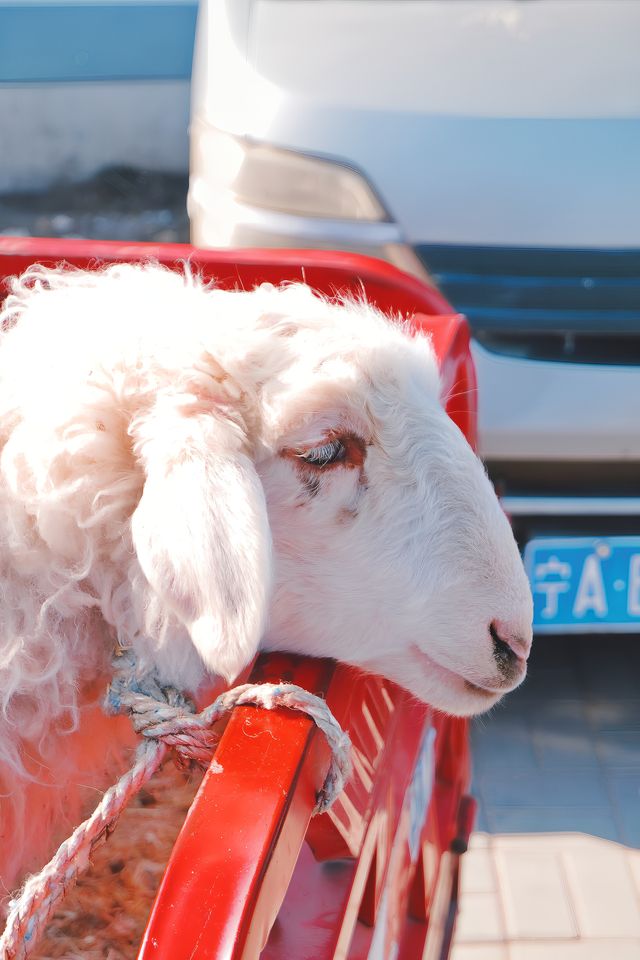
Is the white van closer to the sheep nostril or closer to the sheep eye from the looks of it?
the sheep nostril

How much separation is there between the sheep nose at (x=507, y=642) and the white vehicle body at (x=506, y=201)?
1.31 metres

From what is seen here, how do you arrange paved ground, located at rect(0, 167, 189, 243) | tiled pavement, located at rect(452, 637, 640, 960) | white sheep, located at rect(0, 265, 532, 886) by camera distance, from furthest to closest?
paved ground, located at rect(0, 167, 189, 243) < tiled pavement, located at rect(452, 637, 640, 960) < white sheep, located at rect(0, 265, 532, 886)

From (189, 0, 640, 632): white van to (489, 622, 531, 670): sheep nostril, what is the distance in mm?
1189

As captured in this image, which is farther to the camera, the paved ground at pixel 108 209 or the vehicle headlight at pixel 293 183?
the paved ground at pixel 108 209

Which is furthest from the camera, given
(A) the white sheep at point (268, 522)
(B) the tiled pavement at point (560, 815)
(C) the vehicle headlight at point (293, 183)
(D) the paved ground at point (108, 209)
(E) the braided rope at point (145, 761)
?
(D) the paved ground at point (108, 209)

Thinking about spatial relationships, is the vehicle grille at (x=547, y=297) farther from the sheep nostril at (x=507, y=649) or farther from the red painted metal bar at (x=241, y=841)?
the red painted metal bar at (x=241, y=841)

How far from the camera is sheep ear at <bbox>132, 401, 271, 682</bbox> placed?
134 centimetres

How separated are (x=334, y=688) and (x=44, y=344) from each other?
749 millimetres

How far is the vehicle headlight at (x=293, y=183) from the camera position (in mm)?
3041

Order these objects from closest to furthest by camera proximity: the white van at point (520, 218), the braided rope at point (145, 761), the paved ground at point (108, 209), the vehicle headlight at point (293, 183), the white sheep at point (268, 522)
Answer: the braided rope at point (145, 761), the white sheep at point (268, 522), the white van at point (520, 218), the vehicle headlight at point (293, 183), the paved ground at point (108, 209)

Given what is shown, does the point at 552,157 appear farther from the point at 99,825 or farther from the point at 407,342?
the point at 99,825

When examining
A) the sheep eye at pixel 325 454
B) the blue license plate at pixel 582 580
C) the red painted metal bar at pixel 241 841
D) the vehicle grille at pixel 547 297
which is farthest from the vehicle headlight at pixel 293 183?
the red painted metal bar at pixel 241 841

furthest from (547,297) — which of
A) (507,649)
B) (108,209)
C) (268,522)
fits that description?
(108,209)

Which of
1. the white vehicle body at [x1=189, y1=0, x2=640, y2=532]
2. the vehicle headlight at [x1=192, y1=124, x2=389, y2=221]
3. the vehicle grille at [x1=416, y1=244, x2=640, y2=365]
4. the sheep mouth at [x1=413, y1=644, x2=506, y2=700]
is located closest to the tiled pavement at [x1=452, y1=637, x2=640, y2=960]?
the white vehicle body at [x1=189, y1=0, x2=640, y2=532]
